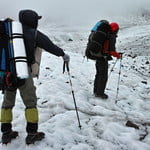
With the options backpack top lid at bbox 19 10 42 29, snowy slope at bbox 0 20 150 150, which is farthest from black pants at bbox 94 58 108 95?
backpack top lid at bbox 19 10 42 29

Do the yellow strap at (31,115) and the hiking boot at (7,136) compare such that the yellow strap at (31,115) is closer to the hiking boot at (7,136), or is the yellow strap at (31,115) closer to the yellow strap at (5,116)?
the yellow strap at (5,116)

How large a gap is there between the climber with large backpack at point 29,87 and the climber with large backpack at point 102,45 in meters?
2.47

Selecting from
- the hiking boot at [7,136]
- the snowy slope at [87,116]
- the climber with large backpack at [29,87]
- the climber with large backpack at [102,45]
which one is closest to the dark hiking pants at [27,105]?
the climber with large backpack at [29,87]

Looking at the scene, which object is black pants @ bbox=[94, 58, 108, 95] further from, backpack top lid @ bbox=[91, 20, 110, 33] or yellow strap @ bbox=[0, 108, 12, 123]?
yellow strap @ bbox=[0, 108, 12, 123]

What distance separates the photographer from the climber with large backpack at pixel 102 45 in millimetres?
6953

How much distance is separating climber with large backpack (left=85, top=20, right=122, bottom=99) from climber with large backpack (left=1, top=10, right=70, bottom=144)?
2.47 m

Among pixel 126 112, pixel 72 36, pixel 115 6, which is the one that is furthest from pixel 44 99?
pixel 115 6

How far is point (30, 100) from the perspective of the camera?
4.58 m

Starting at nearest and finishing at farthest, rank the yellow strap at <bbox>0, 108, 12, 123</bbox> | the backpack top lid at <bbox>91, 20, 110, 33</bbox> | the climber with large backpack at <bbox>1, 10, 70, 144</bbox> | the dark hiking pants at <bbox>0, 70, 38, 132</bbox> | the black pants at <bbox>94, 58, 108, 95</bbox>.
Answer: the climber with large backpack at <bbox>1, 10, 70, 144</bbox>, the dark hiking pants at <bbox>0, 70, 38, 132</bbox>, the yellow strap at <bbox>0, 108, 12, 123</bbox>, the backpack top lid at <bbox>91, 20, 110, 33</bbox>, the black pants at <bbox>94, 58, 108, 95</bbox>

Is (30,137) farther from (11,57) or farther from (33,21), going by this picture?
(33,21)

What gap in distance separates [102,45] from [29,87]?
3.44 metres

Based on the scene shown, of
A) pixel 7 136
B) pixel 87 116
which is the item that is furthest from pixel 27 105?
pixel 87 116

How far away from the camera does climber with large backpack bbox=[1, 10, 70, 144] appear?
14.5ft

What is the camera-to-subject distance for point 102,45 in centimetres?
724
